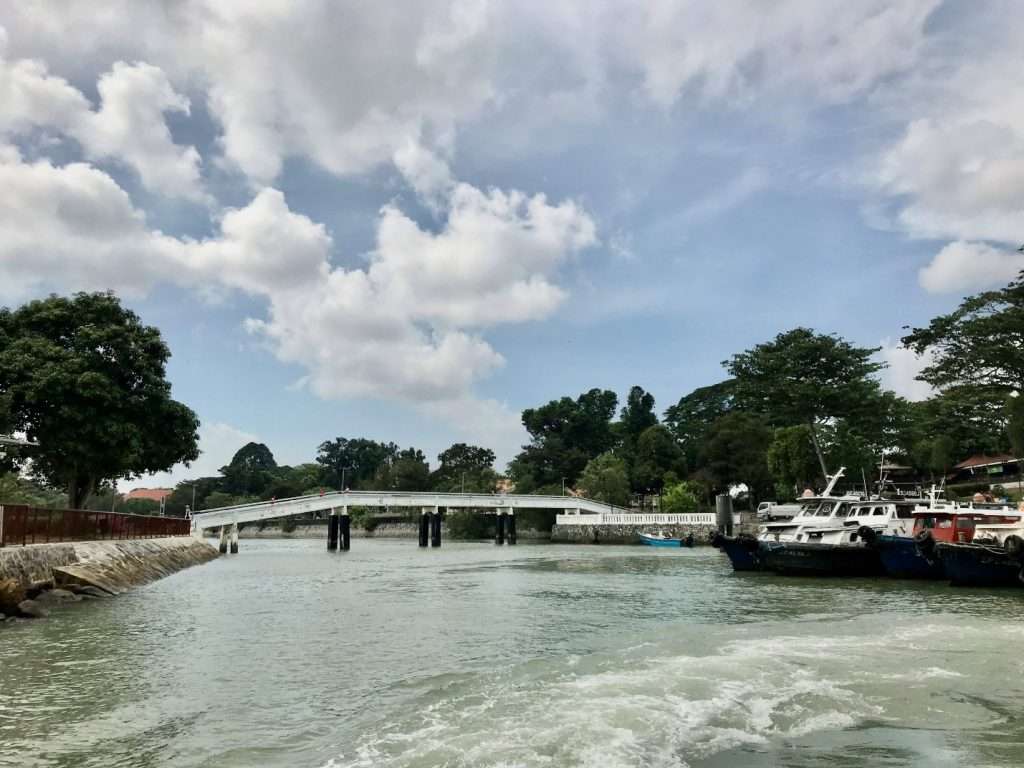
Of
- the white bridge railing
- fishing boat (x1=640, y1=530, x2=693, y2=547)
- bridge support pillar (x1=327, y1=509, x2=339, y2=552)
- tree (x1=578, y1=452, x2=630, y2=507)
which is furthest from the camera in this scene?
tree (x1=578, y1=452, x2=630, y2=507)

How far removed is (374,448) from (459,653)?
148m

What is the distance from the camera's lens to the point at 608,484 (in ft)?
276

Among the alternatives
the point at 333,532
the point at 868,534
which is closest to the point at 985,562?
the point at 868,534

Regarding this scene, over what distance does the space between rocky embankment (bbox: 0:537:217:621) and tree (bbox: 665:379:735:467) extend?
72883 mm

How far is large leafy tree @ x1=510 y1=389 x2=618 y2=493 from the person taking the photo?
103m

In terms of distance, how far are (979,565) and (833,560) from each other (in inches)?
236

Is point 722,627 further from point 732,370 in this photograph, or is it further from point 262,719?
point 732,370

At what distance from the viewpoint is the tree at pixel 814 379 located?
5403 centimetres

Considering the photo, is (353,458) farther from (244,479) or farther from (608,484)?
(608,484)

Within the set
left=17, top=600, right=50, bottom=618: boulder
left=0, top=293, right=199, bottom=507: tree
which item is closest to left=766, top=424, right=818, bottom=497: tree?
left=0, top=293, right=199, bottom=507: tree

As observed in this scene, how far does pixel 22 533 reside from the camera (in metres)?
18.7

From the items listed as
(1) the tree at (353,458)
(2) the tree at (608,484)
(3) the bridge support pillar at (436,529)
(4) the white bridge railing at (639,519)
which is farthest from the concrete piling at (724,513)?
(1) the tree at (353,458)

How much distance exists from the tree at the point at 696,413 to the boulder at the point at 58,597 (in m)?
78.3

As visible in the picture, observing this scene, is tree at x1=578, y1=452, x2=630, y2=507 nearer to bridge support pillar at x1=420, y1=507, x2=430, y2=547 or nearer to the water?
bridge support pillar at x1=420, y1=507, x2=430, y2=547
